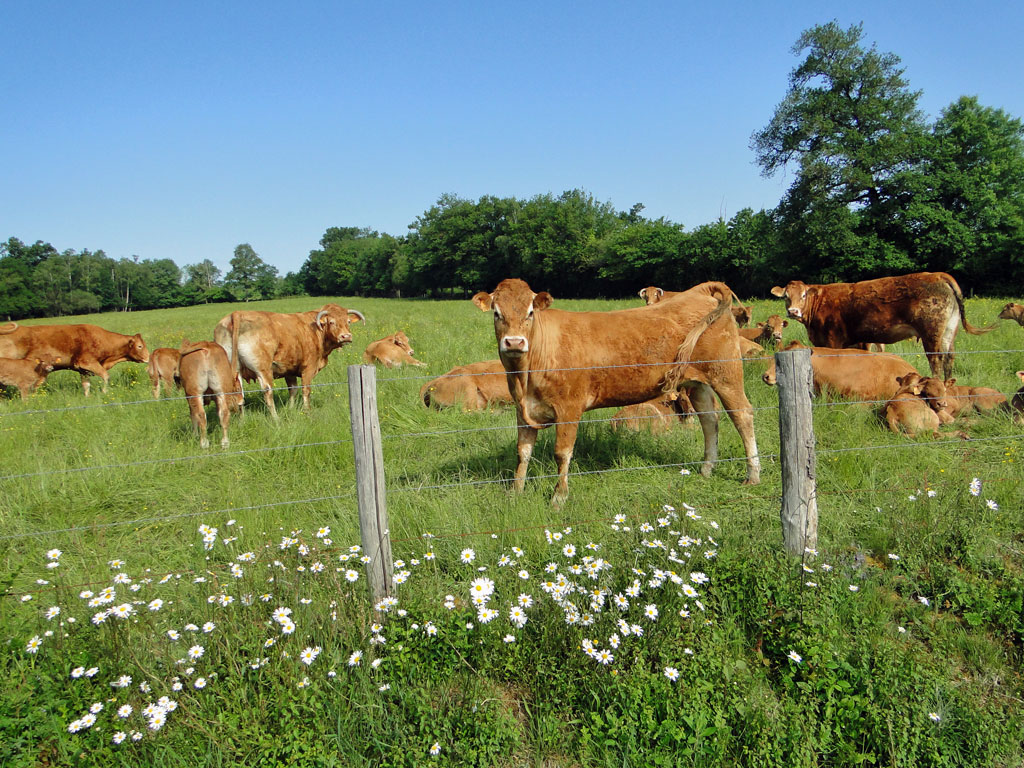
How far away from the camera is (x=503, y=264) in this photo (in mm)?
77750

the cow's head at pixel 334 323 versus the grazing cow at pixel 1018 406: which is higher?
the cow's head at pixel 334 323

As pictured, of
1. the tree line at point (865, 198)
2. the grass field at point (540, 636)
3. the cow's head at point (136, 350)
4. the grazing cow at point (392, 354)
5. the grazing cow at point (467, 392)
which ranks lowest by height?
the grass field at point (540, 636)

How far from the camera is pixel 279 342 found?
32.8 ft

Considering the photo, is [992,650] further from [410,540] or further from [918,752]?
[410,540]

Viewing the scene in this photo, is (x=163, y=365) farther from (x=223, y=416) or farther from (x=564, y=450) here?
(x=564, y=450)

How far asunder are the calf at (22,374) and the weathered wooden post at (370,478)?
11680 millimetres

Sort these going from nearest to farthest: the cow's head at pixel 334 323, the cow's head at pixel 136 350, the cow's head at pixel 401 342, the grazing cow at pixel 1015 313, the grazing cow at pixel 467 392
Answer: the grazing cow at pixel 467 392
the cow's head at pixel 334 323
the grazing cow at pixel 1015 313
the cow's head at pixel 136 350
the cow's head at pixel 401 342

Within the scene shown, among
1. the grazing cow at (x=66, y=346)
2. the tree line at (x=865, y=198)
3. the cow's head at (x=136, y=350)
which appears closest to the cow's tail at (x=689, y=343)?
the grazing cow at (x=66, y=346)

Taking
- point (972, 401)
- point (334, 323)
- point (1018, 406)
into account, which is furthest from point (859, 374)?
point (334, 323)

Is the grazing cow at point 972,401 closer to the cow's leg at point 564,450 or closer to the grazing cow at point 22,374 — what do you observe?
the cow's leg at point 564,450

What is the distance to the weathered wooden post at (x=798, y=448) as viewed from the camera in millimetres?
3732

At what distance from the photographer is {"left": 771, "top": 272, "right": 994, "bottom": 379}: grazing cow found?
377 inches

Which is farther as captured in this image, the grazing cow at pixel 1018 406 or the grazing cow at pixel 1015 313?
the grazing cow at pixel 1015 313

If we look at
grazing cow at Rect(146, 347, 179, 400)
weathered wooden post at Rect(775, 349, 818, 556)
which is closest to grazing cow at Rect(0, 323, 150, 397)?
grazing cow at Rect(146, 347, 179, 400)
